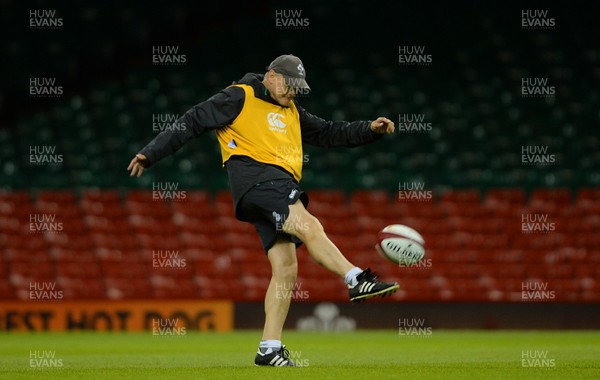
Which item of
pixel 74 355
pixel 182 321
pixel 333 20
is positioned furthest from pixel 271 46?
pixel 74 355

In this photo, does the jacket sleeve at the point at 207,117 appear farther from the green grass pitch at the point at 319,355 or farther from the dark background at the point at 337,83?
the dark background at the point at 337,83

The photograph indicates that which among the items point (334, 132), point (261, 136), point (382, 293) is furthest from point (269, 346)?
point (334, 132)

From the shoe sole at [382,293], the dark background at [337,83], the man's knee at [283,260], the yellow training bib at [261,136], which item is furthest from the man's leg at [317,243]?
the dark background at [337,83]

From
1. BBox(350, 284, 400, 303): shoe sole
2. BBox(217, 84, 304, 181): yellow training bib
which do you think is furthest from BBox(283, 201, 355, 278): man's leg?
BBox(217, 84, 304, 181): yellow training bib

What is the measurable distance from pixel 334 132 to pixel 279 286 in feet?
4.52

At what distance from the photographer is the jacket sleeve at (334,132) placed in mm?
8203

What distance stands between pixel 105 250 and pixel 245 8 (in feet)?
23.7

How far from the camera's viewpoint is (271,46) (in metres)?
20.5

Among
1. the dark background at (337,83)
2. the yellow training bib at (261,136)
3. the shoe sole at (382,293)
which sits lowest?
the shoe sole at (382,293)

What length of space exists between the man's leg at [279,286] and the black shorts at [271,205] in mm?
67

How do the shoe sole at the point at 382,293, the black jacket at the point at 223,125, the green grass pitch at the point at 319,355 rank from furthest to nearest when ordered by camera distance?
the black jacket at the point at 223,125, the green grass pitch at the point at 319,355, the shoe sole at the point at 382,293

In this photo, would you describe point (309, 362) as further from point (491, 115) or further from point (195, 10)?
point (195, 10)

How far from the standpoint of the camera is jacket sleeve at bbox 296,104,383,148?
820 centimetres

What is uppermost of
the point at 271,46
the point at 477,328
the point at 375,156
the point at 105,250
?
the point at 271,46
